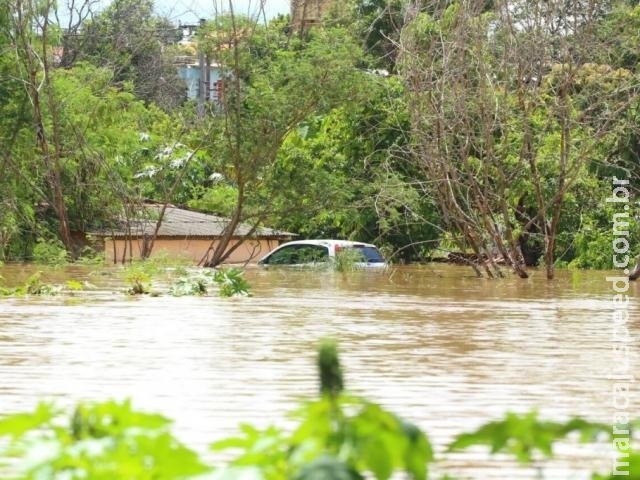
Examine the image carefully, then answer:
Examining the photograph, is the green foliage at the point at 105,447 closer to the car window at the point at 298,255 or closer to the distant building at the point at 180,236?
the car window at the point at 298,255

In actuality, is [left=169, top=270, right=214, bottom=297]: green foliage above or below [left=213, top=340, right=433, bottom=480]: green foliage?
below

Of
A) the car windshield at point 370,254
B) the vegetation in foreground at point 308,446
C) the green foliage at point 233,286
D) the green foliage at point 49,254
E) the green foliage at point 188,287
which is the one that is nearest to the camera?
the vegetation in foreground at point 308,446

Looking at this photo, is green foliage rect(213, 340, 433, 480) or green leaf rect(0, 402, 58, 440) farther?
green leaf rect(0, 402, 58, 440)

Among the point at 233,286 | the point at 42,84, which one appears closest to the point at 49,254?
the point at 42,84

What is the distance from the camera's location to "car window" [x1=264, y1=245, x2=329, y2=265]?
1348 inches

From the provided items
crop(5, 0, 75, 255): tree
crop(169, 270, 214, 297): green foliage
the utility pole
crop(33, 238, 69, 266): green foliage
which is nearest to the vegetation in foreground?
crop(169, 270, 214, 297): green foliage

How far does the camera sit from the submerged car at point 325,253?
1307 inches

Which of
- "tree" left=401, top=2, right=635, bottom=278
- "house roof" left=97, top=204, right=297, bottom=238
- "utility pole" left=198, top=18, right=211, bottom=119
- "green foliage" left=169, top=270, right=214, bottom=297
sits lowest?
"green foliage" left=169, top=270, right=214, bottom=297

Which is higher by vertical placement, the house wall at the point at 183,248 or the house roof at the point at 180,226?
the house roof at the point at 180,226

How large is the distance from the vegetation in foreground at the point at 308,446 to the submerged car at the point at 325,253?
3034 centimetres

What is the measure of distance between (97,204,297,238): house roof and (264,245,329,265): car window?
2723 mm

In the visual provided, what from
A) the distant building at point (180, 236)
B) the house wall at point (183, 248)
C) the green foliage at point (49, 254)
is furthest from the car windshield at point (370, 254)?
the green foliage at point (49, 254)

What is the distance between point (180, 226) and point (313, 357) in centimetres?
3700

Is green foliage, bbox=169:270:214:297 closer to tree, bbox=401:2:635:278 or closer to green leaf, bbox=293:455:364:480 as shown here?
tree, bbox=401:2:635:278
